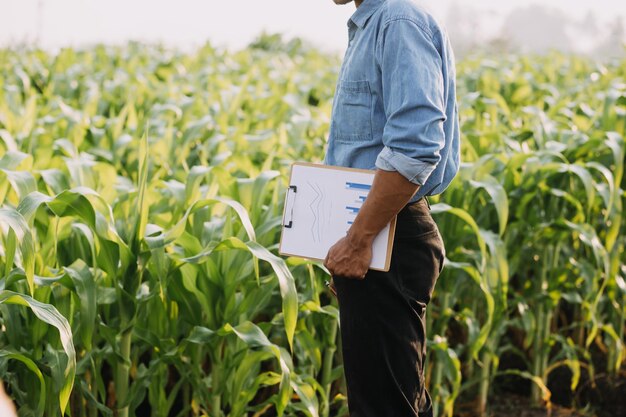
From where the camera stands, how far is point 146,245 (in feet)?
7.50

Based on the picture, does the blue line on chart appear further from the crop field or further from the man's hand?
the crop field

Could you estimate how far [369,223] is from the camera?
1792mm

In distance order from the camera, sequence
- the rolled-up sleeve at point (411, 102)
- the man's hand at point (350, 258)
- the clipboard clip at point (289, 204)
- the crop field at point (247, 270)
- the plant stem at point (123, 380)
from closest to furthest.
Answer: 1. the rolled-up sleeve at point (411, 102)
2. the man's hand at point (350, 258)
3. the clipboard clip at point (289, 204)
4. the crop field at point (247, 270)
5. the plant stem at point (123, 380)

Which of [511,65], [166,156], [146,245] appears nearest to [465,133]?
[166,156]

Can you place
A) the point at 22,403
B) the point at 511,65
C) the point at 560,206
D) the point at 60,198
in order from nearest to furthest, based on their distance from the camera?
the point at 60,198 → the point at 22,403 → the point at 560,206 → the point at 511,65

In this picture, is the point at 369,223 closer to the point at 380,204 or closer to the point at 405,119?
the point at 380,204

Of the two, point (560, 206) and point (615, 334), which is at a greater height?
point (560, 206)

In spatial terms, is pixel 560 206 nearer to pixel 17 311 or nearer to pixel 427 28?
pixel 427 28

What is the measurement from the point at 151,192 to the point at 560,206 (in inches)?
61.7

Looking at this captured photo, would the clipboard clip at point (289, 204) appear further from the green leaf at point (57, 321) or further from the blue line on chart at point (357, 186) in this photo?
the green leaf at point (57, 321)

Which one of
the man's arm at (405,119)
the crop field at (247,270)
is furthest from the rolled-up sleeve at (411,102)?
the crop field at (247,270)

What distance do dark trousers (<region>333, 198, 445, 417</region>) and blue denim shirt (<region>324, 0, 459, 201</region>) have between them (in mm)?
105

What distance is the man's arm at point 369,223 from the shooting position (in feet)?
5.73

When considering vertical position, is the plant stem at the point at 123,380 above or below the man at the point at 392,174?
below
